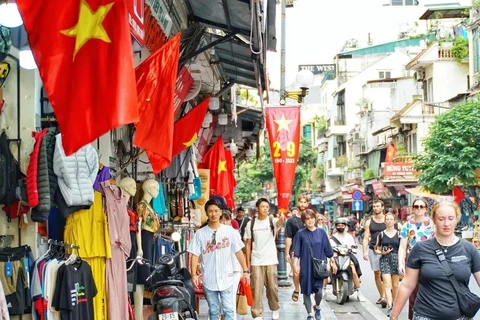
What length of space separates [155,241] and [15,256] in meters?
4.03

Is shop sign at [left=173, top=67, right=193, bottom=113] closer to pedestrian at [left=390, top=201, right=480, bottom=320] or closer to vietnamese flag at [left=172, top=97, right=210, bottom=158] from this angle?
vietnamese flag at [left=172, top=97, right=210, bottom=158]

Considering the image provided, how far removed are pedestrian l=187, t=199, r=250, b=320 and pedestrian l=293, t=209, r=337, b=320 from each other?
7.76ft

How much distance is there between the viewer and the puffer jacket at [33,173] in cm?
591

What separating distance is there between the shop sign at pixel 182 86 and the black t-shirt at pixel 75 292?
4.95m

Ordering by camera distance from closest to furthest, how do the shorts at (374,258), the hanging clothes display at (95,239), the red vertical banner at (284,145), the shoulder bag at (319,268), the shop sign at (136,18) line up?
1. the shop sign at (136,18)
2. the hanging clothes display at (95,239)
3. the shoulder bag at (319,268)
4. the shorts at (374,258)
5. the red vertical banner at (284,145)

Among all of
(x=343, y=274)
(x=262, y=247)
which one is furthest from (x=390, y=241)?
(x=262, y=247)

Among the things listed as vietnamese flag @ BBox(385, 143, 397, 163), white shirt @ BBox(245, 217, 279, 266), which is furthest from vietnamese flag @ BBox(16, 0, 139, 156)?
vietnamese flag @ BBox(385, 143, 397, 163)

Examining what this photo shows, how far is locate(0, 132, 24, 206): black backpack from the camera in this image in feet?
19.2

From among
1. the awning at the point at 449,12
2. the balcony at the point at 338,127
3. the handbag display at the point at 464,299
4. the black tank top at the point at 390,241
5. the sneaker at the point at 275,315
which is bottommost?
the sneaker at the point at 275,315

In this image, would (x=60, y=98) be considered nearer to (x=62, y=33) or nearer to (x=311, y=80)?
(x=62, y=33)

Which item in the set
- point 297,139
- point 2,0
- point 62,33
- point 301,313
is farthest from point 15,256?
point 297,139

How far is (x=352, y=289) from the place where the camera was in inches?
571

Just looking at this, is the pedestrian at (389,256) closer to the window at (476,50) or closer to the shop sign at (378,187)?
the window at (476,50)

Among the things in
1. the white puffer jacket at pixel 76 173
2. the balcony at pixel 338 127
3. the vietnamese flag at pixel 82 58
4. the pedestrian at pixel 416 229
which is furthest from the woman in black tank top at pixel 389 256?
the balcony at pixel 338 127
